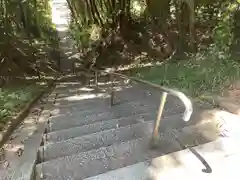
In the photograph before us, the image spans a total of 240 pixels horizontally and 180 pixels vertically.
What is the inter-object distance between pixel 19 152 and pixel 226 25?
4286mm

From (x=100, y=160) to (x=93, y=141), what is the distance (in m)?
0.51

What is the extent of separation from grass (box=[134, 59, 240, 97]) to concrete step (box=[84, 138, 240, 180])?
6.80 feet

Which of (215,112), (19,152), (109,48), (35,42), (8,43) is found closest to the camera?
(19,152)

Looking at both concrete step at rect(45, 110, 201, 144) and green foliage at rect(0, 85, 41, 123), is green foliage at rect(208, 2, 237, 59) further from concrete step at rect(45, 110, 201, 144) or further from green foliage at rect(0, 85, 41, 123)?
green foliage at rect(0, 85, 41, 123)

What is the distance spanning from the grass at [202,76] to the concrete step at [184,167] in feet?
6.80

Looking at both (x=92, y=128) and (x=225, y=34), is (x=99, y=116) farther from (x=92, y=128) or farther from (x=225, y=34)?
(x=225, y=34)

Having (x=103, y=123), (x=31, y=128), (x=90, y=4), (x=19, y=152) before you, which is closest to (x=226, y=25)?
(x=103, y=123)

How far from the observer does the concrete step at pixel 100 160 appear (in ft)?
7.13

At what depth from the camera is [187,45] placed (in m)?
7.69

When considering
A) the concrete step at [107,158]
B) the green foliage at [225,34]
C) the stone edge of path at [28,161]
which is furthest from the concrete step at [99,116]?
the green foliage at [225,34]

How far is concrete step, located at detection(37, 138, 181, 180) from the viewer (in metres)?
2.17

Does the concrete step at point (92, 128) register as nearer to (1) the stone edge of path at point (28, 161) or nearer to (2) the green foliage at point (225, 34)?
(1) the stone edge of path at point (28, 161)

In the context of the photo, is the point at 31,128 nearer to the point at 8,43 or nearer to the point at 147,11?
the point at 8,43

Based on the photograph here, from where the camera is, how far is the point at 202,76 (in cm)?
503
